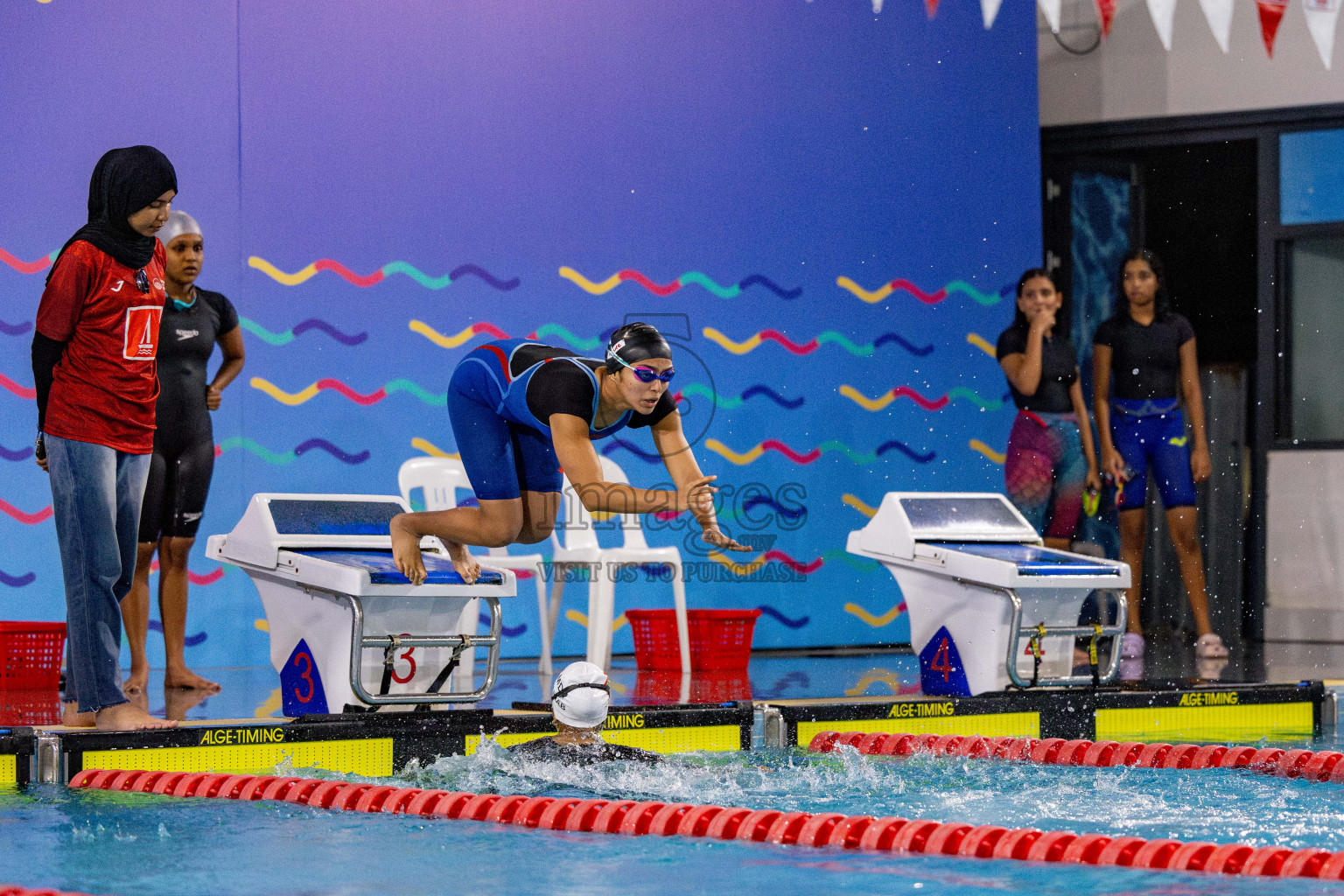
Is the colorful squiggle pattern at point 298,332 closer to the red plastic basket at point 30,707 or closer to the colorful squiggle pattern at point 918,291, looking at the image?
Answer: the red plastic basket at point 30,707

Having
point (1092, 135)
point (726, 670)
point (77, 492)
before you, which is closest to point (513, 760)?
point (77, 492)

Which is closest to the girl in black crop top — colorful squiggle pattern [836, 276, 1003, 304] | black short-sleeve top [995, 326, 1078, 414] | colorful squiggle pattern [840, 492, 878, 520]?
black short-sleeve top [995, 326, 1078, 414]

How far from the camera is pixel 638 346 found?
5094 millimetres

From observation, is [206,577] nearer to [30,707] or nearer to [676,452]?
[30,707]

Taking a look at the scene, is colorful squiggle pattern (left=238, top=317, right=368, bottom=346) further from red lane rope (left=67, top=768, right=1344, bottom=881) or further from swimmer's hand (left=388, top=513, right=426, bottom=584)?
red lane rope (left=67, top=768, right=1344, bottom=881)

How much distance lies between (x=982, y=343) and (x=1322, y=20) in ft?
10.0

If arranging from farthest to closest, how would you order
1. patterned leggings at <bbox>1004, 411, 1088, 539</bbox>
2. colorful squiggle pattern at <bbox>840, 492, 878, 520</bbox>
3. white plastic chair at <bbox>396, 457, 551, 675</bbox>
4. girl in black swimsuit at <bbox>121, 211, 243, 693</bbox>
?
colorful squiggle pattern at <bbox>840, 492, 878, 520</bbox> → patterned leggings at <bbox>1004, 411, 1088, 539</bbox> → white plastic chair at <bbox>396, 457, 551, 675</bbox> → girl in black swimsuit at <bbox>121, 211, 243, 693</bbox>

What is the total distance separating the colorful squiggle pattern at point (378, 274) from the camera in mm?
8576

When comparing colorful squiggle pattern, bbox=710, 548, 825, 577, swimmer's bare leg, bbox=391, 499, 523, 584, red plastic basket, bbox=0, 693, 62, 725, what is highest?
swimmer's bare leg, bbox=391, 499, 523, 584

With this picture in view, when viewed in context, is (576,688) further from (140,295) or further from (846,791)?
(140,295)

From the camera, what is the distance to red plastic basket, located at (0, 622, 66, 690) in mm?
6957

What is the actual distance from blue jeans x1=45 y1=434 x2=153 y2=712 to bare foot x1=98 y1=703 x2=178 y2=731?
28 millimetres

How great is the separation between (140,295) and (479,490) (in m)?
1.35

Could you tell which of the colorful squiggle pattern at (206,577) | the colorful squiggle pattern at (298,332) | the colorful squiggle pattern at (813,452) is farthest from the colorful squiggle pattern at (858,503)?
the colorful squiggle pattern at (206,577)
